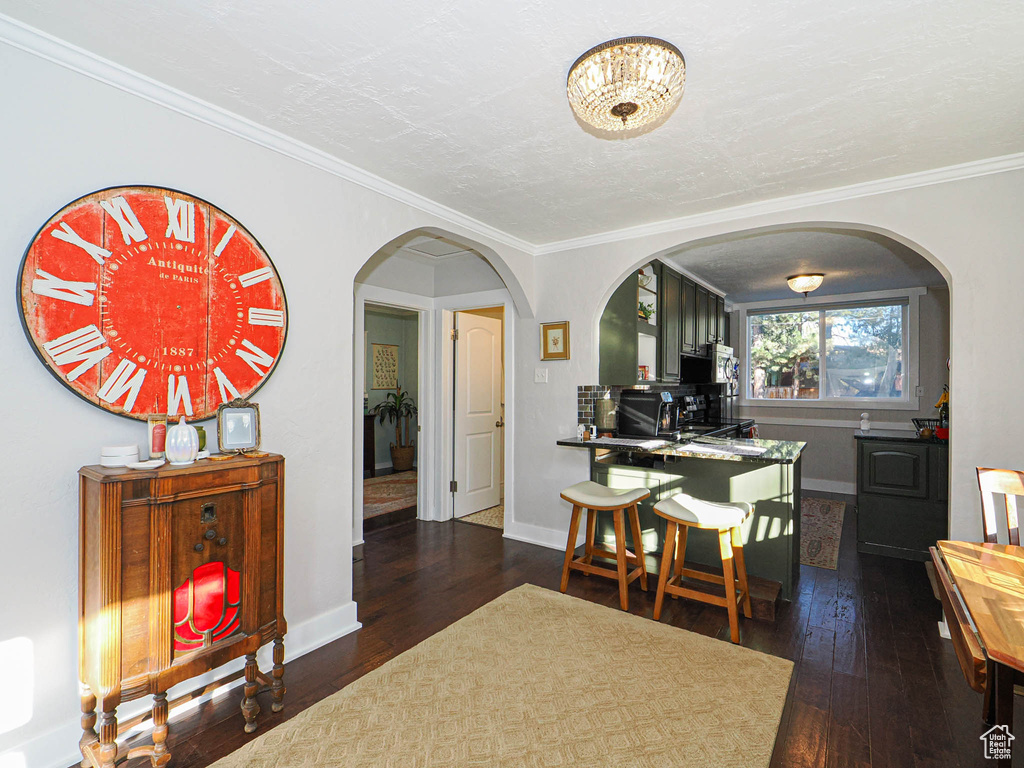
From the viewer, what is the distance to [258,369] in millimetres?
2271

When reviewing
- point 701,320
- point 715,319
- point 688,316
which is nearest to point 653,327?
point 688,316

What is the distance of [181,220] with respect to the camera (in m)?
2.02

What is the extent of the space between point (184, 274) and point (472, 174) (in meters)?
1.52

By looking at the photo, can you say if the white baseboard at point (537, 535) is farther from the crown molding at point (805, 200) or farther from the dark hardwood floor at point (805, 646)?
the crown molding at point (805, 200)

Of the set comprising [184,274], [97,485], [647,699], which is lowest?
[647,699]

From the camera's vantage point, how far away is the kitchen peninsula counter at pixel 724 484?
3.08 m

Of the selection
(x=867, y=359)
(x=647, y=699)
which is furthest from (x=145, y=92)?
(x=867, y=359)

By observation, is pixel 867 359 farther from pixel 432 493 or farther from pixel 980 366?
pixel 432 493

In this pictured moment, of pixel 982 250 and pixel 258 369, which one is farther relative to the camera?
pixel 982 250

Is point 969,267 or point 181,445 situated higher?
point 969,267

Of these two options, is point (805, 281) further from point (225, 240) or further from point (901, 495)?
point (225, 240)

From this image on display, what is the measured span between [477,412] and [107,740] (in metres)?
3.73

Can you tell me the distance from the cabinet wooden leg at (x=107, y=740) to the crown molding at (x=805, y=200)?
371cm

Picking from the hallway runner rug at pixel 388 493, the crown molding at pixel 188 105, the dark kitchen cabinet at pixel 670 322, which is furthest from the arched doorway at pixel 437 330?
the dark kitchen cabinet at pixel 670 322
